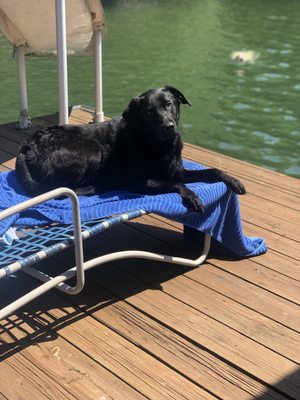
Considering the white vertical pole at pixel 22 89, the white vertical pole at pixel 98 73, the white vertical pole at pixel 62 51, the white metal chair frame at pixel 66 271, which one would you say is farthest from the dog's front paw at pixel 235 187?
the white vertical pole at pixel 22 89

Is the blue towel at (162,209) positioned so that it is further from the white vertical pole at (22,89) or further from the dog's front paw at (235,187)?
the white vertical pole at (22,89)

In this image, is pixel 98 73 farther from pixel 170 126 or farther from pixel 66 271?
pixel 66 271

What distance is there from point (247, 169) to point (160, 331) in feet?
8.30

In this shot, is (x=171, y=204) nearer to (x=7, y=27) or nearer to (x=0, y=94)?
(x=7, y=27)

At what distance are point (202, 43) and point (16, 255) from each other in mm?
12408

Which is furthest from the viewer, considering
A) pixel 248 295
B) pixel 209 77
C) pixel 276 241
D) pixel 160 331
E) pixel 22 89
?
pixel 209 77

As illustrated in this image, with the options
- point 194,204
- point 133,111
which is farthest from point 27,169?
point 194,204

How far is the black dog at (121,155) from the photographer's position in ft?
10.5

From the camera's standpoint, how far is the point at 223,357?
101 inches

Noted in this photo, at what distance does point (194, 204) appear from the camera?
2.96 meters

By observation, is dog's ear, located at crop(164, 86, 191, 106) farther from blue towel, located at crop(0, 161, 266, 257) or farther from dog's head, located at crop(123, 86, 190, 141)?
blue towel, located at crop(0, 161, 266, 257)

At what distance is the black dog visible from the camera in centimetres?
320

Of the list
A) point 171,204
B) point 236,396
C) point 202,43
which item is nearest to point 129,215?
point 171,204

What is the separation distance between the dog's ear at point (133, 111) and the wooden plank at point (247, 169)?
5.67 feet
